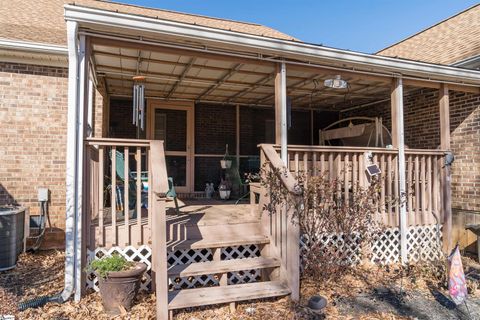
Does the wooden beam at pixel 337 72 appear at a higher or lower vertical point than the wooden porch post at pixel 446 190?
higher

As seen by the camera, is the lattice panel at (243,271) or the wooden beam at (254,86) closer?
the lattice panel at (243,271)

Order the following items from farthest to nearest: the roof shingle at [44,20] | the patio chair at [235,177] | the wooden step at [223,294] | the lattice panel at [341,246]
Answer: the patio chair at [235,177]
the roof shingle at [44,20]
the lattice panel at [341,246]
the wooden step at [223,294]

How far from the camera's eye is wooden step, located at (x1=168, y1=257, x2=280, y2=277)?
3574mm

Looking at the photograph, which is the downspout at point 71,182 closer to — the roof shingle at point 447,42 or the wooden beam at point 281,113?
the wooden beam at point 281,113

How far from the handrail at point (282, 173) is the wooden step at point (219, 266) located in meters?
0.88

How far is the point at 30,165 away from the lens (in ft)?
18.0

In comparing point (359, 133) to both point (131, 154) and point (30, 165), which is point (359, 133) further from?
point (30, 165)

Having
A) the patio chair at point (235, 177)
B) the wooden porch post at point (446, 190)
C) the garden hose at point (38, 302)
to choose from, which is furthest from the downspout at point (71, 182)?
the wooden porch post at point (446, 190)

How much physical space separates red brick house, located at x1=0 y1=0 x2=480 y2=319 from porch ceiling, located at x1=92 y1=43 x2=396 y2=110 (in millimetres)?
39

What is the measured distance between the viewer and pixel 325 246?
4.39 meters

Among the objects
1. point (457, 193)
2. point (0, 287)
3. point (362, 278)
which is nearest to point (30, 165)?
point (0, 287)

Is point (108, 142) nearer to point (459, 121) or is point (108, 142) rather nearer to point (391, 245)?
point (391, 245)

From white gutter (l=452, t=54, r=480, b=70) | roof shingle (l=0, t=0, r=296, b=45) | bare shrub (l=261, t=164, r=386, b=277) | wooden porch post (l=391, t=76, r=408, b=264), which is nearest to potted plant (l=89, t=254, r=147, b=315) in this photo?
bare shrub (l=261, t=164, r=386, b=277)

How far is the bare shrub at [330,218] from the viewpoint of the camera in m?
4.21
